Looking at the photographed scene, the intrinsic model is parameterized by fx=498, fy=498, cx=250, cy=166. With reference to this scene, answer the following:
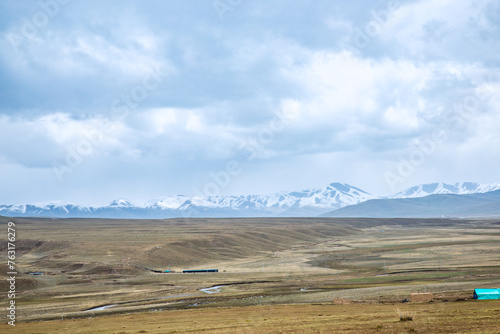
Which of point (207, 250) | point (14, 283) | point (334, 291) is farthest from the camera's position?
point (207, 250)

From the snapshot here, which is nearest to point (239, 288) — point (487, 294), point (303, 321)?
point (303, 321)

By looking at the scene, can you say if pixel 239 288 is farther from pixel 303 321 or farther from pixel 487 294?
pixel 487 294

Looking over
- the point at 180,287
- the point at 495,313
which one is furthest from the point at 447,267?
the point at 495,313

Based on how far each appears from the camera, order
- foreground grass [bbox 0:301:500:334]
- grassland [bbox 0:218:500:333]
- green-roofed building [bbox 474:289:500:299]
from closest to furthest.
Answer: foreground grass [bbox 0:301:500:334], grassland [bbox 0:218:500:333], green-roofed building [bbox 474:289:500:299]

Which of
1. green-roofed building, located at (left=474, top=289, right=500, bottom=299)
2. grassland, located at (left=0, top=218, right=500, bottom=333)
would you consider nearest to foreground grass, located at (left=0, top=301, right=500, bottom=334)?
grassland, located at (left=0, top=218, right=500, bottom=333)

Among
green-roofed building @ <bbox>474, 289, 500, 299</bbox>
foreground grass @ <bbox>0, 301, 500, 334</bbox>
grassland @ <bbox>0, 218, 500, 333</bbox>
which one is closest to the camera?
foreground grass @ <bbox>0, 301, 500, 334</bbox>

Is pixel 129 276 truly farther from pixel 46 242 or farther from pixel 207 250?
pixel 46 242

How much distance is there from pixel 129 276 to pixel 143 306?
128 feet

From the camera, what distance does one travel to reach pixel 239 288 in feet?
234

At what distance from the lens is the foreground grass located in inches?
1288

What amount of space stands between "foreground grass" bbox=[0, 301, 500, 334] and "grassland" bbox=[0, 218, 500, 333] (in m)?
0.09

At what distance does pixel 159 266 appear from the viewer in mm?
109500

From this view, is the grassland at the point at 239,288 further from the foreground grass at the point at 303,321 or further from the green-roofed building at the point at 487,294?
the green-roofed building at the point at 487,294

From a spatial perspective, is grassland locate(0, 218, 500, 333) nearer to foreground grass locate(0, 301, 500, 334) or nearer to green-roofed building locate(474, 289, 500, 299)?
foreground grass locate(0, 301, 500, 334)
